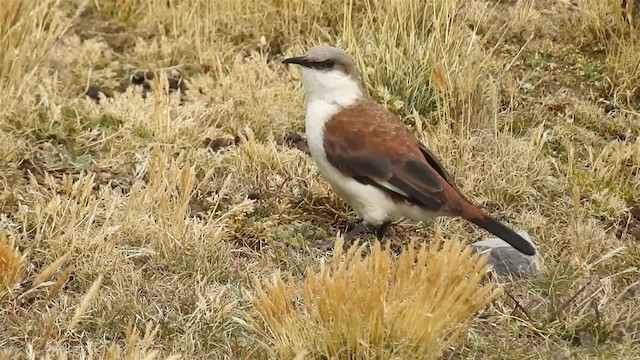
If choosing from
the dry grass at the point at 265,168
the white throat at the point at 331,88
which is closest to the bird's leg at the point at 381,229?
the dry grass at the point at 265,168

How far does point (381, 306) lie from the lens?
9.96ft

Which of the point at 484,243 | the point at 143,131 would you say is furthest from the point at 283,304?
the point at 143,131

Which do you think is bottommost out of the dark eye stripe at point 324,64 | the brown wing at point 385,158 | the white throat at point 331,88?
the brown wing at point 385,158

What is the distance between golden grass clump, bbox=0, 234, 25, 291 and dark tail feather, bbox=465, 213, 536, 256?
5.93ft

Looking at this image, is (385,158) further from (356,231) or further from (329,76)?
(329,76)

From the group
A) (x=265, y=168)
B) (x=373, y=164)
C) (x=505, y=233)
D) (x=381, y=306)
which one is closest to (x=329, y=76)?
(x=373, y=164)

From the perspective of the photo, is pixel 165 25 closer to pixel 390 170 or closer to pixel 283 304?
pixel 390 170

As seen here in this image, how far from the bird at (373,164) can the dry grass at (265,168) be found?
23 cm

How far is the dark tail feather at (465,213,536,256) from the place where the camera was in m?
3.84

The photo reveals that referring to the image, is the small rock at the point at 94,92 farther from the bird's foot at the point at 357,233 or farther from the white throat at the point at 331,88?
the bird's foot at the point at 357,233

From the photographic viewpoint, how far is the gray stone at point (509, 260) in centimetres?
409

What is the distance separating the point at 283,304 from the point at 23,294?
102 cm

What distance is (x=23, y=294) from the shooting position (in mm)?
3516

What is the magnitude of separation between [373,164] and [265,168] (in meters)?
Answer: 0.93
